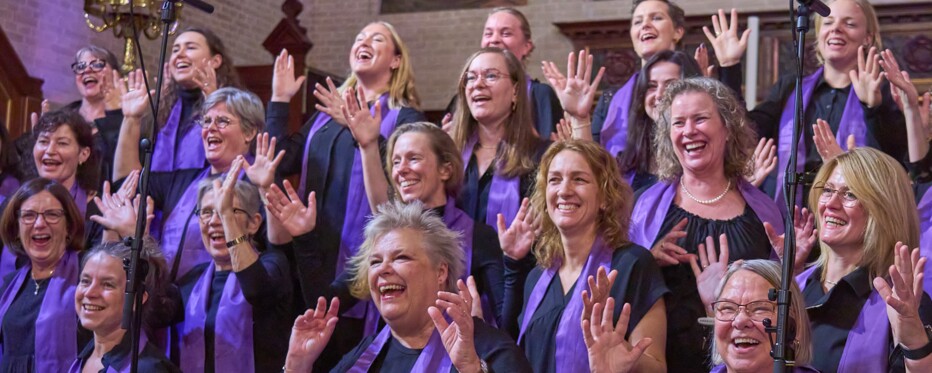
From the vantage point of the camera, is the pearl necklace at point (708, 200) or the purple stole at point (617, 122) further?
the purple stole at point (617, 122)

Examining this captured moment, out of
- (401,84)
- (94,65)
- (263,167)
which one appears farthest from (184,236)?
(94,65)

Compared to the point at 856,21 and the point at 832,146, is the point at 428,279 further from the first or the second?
the point at 856,21

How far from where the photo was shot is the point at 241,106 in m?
4.98

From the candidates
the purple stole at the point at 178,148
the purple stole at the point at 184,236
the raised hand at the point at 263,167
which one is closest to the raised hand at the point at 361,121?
the raised hand at the point at 263,167

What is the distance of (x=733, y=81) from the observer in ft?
16.1

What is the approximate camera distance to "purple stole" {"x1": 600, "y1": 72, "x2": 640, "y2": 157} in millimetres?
5020

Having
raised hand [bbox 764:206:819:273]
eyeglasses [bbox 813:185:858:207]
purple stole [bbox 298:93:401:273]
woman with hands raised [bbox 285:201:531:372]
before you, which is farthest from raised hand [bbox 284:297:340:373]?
eyeglasses [bbox 813:185:858:207]

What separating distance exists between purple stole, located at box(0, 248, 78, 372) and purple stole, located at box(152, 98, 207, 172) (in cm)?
68

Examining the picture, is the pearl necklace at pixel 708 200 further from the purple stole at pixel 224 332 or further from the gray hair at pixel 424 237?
the purple stole at pixel 224 332

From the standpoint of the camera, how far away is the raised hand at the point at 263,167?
459 centimetres

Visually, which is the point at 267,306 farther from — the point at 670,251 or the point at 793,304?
the point at 793,304

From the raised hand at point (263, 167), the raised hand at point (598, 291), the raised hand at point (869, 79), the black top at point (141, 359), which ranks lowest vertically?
the black top at point (141, 359)

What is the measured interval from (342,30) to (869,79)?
6.90 m

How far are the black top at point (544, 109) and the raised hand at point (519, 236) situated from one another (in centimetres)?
149
